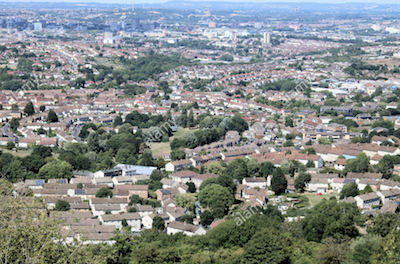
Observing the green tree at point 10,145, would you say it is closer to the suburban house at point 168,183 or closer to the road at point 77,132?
the road at point 77,132

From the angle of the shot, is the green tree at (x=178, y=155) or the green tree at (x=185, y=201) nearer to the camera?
the green tree at (x=185, y=201)

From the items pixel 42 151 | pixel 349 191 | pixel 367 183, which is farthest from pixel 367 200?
pixel 42 151

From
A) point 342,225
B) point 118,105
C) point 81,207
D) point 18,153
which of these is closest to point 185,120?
point 118,105

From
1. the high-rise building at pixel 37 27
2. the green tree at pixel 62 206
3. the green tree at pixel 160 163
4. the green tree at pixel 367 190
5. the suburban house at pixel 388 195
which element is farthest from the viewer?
the high-rise building at pixel 37 27

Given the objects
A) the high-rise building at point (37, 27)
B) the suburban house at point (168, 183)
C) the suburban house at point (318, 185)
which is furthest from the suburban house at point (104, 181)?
the high-rise building at point (37, 27)

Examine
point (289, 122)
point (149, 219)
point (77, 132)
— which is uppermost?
point (149, 219)

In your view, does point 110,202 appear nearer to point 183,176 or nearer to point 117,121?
point 183,176
